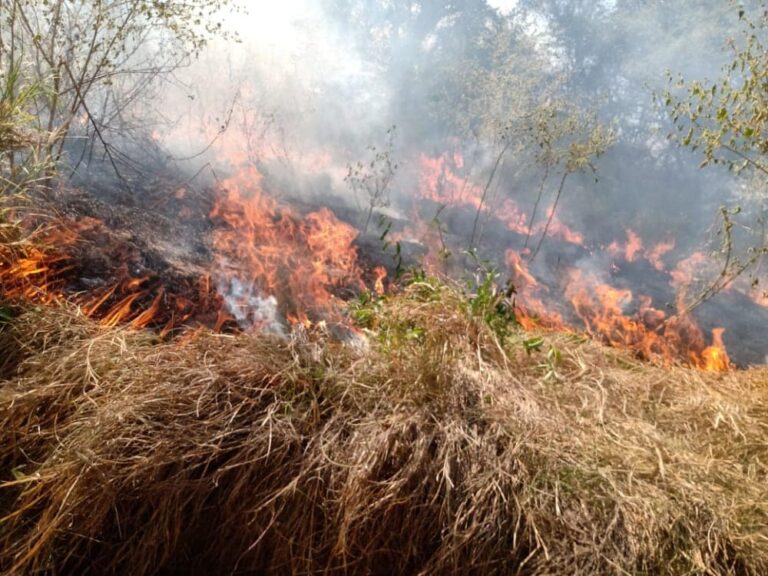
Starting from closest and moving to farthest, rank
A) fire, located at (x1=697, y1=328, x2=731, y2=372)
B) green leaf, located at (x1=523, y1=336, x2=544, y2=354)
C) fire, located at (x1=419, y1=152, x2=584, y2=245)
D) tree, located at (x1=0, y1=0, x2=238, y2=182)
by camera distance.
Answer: green leaf, located at (x1=523, y1=336, x2=544, y2=354) → tree, located at (x1=0, y1=0, x2=238, y2=182) → fire, located at (x1=697, y1=328, x2=731, y2=372) → fire, located at (x1=419, y1=152, x2=584, y2=245)

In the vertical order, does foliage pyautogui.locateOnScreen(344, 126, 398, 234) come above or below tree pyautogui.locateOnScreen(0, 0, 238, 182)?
below

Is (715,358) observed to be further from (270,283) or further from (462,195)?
(462,195)

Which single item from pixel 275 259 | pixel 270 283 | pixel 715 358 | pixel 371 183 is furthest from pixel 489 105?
pixel 270 283

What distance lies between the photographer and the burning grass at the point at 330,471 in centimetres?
183

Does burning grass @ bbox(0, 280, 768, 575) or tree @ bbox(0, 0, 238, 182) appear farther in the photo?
tree @ bbox(0, 0, 238, 182)

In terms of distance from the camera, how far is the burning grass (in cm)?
183

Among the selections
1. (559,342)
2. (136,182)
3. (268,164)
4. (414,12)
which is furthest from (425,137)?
(559,342)

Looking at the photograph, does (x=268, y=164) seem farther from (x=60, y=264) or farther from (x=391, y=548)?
(x=391, y=548)

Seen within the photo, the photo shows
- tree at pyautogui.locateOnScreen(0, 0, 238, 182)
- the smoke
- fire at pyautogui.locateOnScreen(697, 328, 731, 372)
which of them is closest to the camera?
tree at pyautogui.locateOnScreen(0, 0, 238, 182)

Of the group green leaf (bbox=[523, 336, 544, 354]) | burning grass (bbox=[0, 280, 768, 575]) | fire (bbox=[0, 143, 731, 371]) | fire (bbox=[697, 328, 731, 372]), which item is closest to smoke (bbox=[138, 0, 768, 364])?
fire (bbox=[0, 143, 731, 371])

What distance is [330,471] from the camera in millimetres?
2006

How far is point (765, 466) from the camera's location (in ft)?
8.01

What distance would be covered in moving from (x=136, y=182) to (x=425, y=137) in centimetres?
1178

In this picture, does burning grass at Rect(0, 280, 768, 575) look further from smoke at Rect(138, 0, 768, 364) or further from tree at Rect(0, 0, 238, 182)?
smoke at Rect(138, 0, 768, 364)
